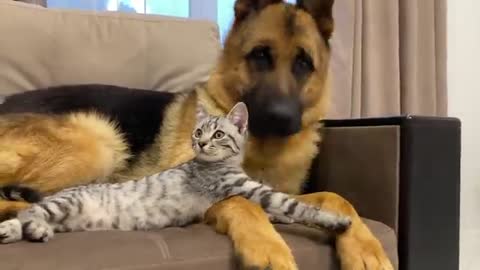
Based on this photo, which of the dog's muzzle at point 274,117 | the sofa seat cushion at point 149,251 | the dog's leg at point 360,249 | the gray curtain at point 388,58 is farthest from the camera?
the gray curtain at point 388,58

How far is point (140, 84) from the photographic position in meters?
1.93

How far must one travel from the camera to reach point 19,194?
1.37m

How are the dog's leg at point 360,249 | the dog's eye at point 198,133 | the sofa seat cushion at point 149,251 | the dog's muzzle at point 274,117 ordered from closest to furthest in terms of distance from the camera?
the sofa seat cushion at point 149,251, the dog's leg at point 360,249, the dog's eye at point 198,133, the dog's muzzle at point 274,117

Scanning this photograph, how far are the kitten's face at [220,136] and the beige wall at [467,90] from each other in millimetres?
1772

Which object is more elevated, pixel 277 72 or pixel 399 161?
pixel 277 72

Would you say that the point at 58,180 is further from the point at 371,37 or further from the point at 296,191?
the point at 371,37

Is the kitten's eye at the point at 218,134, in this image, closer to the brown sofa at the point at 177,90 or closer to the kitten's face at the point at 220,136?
the kitten's face at the point at 220,136

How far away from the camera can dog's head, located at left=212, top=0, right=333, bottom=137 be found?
157 cm

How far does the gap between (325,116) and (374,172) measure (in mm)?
370

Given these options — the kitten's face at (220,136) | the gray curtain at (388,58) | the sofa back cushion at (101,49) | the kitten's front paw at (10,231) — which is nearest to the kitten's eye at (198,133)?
the kitten's face at (220,136)

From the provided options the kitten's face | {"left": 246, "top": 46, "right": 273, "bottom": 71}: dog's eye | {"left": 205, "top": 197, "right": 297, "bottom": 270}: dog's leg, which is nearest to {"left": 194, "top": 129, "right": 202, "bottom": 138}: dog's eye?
the kitten's face

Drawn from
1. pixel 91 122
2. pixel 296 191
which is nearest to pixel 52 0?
pixel 91 122

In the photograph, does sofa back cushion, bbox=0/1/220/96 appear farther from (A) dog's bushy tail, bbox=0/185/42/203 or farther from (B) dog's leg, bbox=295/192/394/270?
(B) dog's leg, bbox=295/192/394/270

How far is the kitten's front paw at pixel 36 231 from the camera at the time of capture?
109 cm
